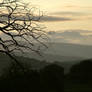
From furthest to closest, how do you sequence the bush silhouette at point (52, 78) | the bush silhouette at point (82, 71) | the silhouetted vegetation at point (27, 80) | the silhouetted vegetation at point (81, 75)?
the bush silhouette at point (82, 71) < the silhouetted vegetation at point (81, 75) < the bush silhouette at point (52, 78) < the silhouetted vegetation at point (27, 80)

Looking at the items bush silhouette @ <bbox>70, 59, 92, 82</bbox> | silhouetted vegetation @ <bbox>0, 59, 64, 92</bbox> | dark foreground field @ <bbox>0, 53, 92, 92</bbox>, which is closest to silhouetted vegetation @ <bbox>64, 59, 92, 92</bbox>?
bush silhouette @ <bbox>70, 59, 92, 82</bbox>

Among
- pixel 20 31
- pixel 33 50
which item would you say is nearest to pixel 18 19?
pixel 20 31

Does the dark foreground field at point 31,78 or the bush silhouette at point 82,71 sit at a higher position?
the dark foreground field at point 31,78

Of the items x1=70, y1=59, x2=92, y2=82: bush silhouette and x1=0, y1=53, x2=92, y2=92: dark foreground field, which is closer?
x1=0, y1=53, x2=92, y2=92: dark foreground field

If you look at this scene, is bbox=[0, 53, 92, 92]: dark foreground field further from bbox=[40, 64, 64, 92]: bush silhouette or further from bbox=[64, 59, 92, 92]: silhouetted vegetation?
bbox=[64, 59, 92, 92]: silhouetted vegetation

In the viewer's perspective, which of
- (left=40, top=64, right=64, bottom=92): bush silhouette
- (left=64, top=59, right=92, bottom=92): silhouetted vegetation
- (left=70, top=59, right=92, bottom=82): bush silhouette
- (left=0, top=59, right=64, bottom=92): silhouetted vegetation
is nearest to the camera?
(left=0, top=59, right=64, bottom=92): silhouetted vegetation

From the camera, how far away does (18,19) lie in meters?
22.5

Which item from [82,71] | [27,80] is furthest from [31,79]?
[82,71]

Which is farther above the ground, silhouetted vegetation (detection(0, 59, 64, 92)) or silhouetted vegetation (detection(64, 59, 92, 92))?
silhouetted vegetation (detection(0, 59, 64, 92))

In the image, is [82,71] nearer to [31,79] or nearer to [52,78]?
[52,78]

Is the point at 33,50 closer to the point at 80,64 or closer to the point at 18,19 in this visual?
the point at 18,19

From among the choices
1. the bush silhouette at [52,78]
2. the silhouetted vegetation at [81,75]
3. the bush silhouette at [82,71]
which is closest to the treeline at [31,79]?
the bush silhouette at [52,78]

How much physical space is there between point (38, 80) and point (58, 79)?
2479 mm

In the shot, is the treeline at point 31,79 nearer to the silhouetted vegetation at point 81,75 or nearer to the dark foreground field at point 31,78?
the dark foreground field at point 31,78
